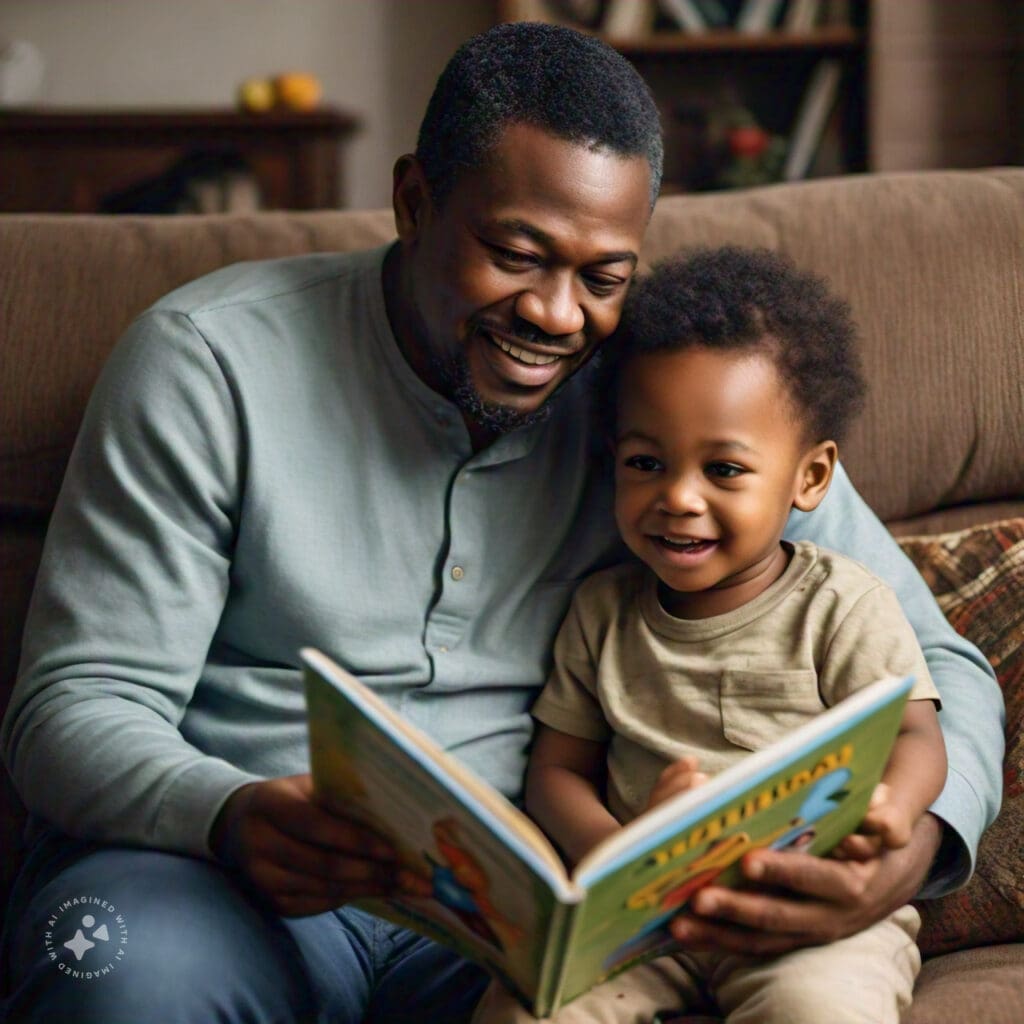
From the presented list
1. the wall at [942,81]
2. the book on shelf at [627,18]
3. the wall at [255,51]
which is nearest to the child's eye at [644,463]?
the wall at [942,81]

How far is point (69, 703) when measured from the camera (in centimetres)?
117

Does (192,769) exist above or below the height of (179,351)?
below

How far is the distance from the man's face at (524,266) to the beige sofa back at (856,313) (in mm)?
375

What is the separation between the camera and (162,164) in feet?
12.3

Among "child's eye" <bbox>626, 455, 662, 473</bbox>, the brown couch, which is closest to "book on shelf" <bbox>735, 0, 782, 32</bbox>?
the brown couch

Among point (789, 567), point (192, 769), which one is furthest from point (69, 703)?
point (789, 567)

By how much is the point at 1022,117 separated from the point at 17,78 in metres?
2.81

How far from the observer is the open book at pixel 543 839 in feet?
2.79

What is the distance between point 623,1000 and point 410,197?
803mm

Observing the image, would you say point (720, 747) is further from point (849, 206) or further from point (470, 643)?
point (849, 206)

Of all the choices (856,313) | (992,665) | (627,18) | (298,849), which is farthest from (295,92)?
(298,849)

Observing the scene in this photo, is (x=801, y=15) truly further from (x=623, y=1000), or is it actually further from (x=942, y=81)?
(x=623, y=1000)

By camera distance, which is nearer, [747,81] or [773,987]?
[773,987]

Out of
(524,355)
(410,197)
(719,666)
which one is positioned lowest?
(719,666)
